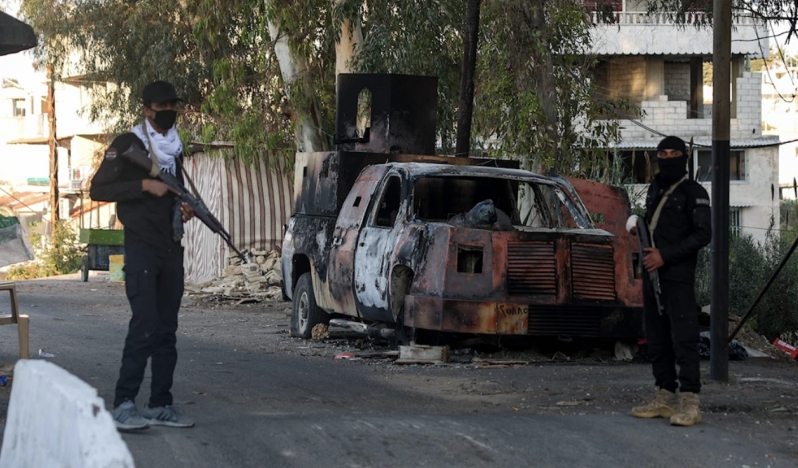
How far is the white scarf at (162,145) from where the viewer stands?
7.48 meters

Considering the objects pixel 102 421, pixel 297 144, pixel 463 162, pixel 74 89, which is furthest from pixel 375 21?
pixel 74 89

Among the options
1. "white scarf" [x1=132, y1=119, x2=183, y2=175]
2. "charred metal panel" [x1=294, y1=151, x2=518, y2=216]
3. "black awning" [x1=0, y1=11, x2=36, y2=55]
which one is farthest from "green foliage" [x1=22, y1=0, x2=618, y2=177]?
"white scarf" [x1=132, y1=119, x2=183, y2=175]

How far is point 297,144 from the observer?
24844 millimetres

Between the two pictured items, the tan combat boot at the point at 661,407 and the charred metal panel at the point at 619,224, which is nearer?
the tan combat boot at the point at 661,407

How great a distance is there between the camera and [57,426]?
4.77 meters

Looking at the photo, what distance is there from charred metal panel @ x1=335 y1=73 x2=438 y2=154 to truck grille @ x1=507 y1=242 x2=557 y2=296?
5744 millimetres

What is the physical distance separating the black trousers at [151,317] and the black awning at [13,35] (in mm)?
2485

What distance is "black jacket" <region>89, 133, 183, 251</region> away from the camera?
7.30 m

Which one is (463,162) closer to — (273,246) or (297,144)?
(297,144)

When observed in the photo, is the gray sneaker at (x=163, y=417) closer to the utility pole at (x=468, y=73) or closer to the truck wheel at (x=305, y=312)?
the truck wheel at (x=305, y=312)

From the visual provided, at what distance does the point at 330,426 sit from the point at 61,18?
85.8ft

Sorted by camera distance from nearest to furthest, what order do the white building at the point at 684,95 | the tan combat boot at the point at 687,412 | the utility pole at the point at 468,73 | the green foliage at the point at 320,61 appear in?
1. the tan combat boot at the point at 687,412
2. the utility pole at the point at 468,73
3. the green foliage at the point at 320,61
4. the white building at the point at 684,95

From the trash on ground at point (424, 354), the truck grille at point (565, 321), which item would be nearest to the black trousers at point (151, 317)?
the trash on ground at point (424, 354)

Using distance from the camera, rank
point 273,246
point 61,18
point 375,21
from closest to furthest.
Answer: point 375,21, point 273,246, point 61,18
